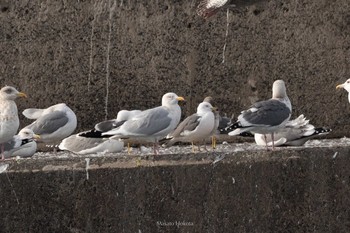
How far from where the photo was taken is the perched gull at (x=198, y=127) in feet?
34.7

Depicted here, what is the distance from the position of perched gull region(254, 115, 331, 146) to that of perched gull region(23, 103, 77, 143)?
72.9 inches

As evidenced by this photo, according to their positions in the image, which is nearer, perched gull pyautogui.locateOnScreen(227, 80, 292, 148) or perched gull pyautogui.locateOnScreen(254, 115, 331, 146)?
perched gull pyautogui.locateOnScreen(227, 80, 292, 148)

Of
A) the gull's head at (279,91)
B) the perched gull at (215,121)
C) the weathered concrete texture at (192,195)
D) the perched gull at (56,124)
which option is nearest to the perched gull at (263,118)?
the gull's head at (279,91)

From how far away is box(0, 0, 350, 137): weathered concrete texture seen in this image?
12.0 m

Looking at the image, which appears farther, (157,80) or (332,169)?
(157,80)

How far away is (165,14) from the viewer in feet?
39.8

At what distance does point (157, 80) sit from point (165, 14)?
704 millimetres

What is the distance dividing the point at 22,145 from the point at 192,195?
243cm

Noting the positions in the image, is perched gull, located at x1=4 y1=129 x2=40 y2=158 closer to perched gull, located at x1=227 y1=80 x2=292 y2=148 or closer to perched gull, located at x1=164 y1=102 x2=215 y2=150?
perched gull, located at x1=164 y1=102 x2=215 y2=150

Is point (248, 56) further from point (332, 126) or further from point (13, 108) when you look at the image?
point (13, 108)

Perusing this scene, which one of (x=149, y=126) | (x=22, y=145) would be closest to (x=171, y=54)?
(x=22, y=145)

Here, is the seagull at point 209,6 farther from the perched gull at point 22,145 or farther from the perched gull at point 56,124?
the perched gull at point 22,145

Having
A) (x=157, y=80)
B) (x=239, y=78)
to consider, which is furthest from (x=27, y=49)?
(x=239, y=78)

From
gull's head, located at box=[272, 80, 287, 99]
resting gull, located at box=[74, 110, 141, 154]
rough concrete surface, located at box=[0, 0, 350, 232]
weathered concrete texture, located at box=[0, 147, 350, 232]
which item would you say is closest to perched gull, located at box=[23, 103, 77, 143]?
resting gull, located at box=[74, 110, 141, 154]
